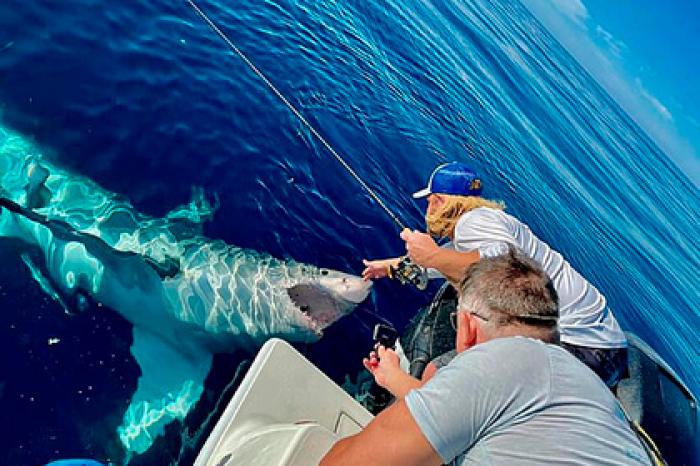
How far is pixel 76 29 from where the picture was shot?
880cm

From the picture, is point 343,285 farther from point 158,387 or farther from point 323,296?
point 158,387

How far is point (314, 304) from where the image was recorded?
6.66 m

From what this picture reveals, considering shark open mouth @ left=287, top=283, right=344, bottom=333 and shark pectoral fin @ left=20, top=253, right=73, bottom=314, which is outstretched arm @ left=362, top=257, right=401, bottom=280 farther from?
shark pectoral fin @ left=20, top=253, right=73, bottom=314

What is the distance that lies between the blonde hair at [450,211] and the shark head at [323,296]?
3.96 feet

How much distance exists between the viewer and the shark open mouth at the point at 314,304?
659cm

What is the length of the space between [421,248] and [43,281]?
333cm

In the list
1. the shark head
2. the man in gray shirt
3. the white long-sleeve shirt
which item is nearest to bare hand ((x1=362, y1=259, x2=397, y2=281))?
the shark head

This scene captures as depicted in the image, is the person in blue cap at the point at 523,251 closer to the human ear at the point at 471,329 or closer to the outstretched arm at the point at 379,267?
the outstretched arm at the point at 379,267

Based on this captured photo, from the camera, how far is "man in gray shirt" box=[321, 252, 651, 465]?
8.59ft

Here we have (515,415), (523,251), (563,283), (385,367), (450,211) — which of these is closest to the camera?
(515,415)

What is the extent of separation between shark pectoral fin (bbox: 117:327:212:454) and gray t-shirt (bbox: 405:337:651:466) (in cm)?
325

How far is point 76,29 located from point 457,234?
631cm

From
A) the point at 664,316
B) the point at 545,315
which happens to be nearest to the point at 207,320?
the point at 545,315

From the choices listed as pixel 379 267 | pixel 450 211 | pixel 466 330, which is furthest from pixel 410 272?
pixel 466 330
